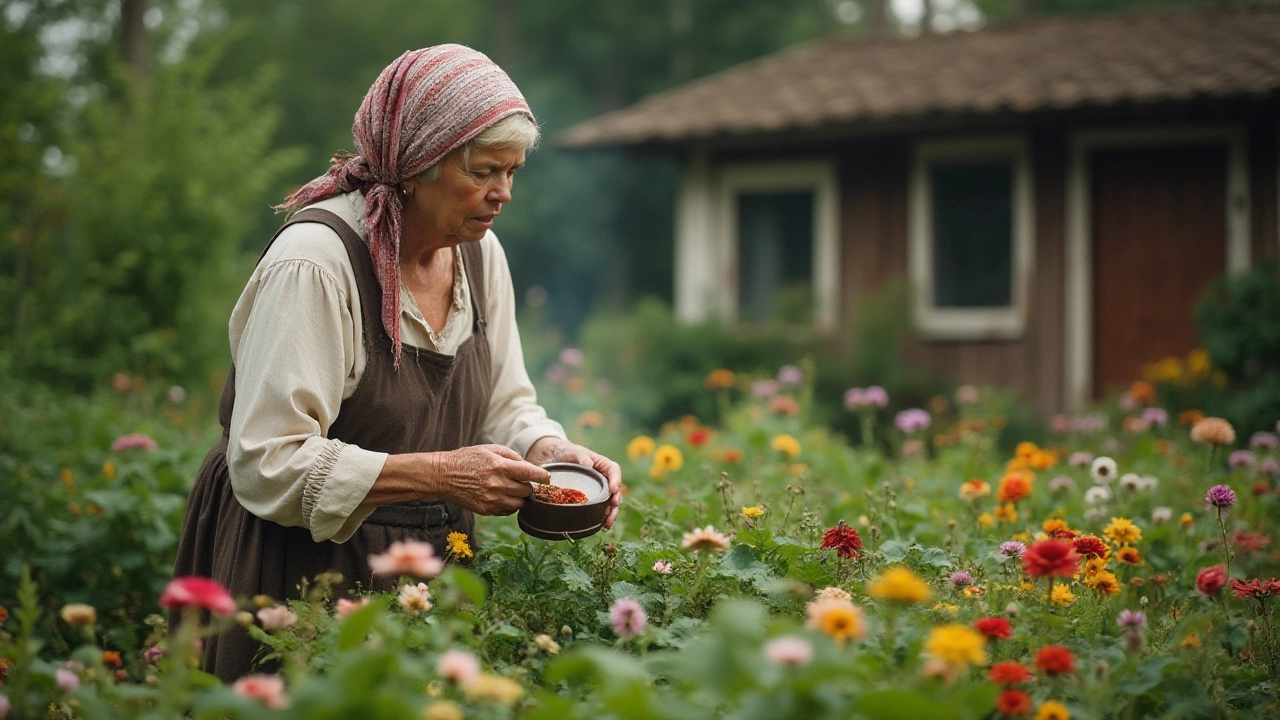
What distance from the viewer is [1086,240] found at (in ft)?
27.7

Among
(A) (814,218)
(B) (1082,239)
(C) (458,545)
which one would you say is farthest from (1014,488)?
(A) (814,218)

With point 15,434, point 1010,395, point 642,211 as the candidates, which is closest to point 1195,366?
point 1010,395

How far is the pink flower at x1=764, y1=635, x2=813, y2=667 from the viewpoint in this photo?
3.76 feet

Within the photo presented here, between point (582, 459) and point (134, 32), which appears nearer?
point (582, 459)

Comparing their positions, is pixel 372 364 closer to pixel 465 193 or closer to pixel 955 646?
pixel 465 193

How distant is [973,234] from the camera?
9000 mm

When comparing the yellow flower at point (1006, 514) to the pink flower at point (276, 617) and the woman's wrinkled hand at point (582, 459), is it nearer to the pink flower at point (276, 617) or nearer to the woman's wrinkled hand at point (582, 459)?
the woman's wrinkled hand at point (582, 459)

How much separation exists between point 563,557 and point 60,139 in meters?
7.28

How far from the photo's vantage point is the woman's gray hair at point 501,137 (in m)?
2.08

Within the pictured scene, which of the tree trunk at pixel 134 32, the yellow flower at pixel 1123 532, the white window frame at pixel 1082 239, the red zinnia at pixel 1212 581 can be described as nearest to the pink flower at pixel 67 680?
the red zinnia at pixel 1212 581

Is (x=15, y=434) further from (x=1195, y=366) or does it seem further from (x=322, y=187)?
(x=1195, y=366)

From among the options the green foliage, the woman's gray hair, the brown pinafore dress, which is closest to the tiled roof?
the green foliage

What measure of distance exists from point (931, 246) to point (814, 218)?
42.5 inches

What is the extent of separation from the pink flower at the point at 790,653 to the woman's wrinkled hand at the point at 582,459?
98 centimetres
